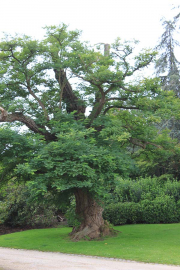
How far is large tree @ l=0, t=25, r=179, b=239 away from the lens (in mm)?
12016

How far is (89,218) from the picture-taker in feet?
48.8

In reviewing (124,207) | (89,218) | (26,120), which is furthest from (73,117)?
(124,207)

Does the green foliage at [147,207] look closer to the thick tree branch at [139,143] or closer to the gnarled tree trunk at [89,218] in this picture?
the gnarled tree trunk at [89,218]

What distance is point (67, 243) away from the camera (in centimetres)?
1358

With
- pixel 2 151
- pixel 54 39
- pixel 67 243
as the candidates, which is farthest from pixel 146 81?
pixel 67 243

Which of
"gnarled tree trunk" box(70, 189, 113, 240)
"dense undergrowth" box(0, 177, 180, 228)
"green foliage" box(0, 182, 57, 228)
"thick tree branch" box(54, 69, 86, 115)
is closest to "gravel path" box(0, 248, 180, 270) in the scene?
"gnarled tree trunk" box(70, 189, 113, 240)

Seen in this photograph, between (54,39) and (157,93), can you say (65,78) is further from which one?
(157,93)

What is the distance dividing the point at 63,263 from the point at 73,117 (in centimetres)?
641

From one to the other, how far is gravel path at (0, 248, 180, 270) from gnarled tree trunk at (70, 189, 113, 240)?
3393 mm

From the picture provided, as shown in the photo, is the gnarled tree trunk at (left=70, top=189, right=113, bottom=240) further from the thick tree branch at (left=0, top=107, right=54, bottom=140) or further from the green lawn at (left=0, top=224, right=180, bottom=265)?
the thick tree branch at (left=0, top=107, right=54, bottom=140)

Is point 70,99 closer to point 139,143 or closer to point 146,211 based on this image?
point 139,143

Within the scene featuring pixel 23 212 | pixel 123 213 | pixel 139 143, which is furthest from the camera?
pixel 23 212

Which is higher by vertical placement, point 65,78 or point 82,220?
point 65,78

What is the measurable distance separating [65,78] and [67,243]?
7.49 meters
